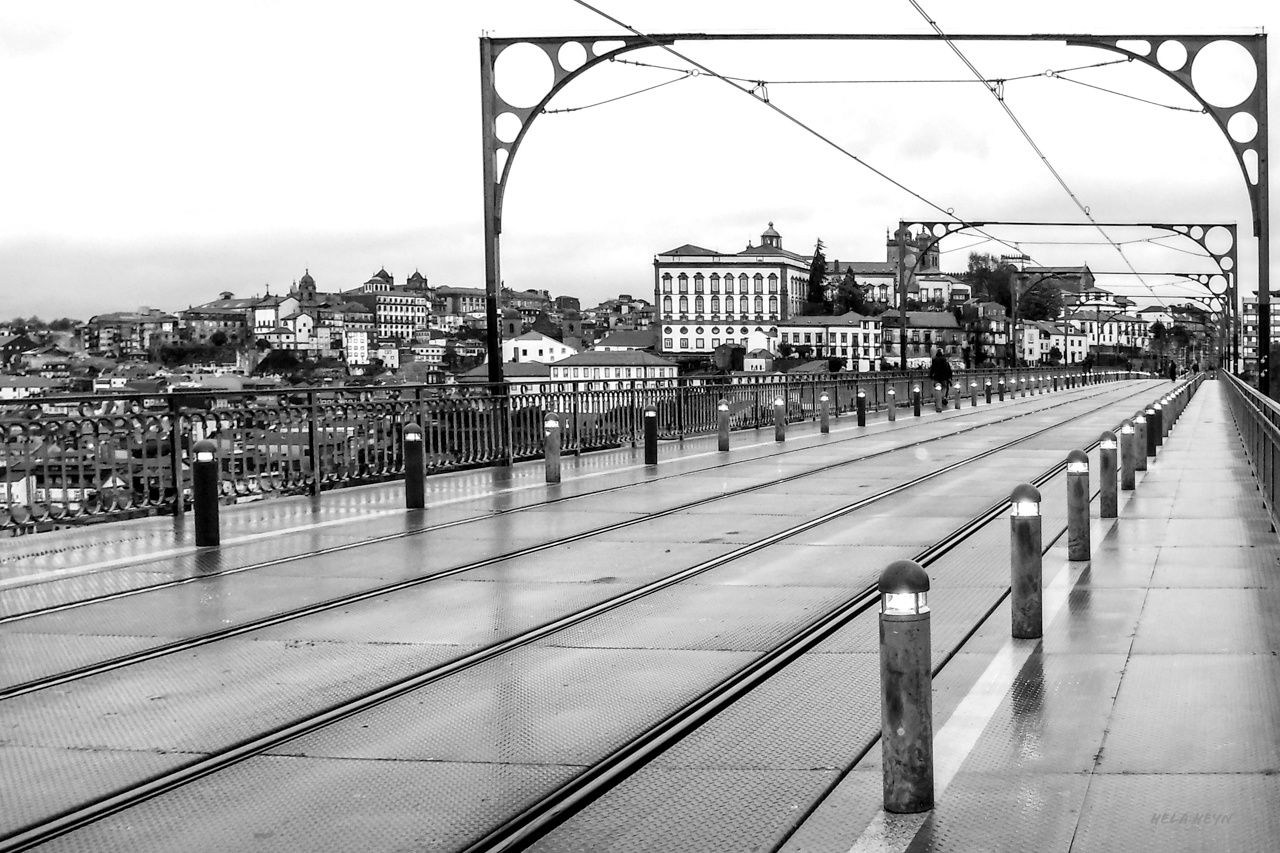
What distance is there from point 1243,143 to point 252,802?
1021 inches

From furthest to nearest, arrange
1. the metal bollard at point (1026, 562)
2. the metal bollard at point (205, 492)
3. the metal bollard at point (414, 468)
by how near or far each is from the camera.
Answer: the metal bollard at point (414, 468) → the metal bollard at point (205, 492) → the metal bollard at point (1026, 562)

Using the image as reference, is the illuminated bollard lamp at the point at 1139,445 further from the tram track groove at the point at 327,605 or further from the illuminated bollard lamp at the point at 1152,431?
the tram track groove at the point at 327,605

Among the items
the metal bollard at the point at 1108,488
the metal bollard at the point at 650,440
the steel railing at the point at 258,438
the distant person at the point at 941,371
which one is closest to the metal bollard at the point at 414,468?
the steel railing at the point at 258,438

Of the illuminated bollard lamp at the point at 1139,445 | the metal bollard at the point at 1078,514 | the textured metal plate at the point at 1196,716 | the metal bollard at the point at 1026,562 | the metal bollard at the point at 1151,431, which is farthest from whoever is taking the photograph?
the metal bollard at the point at 1151,431

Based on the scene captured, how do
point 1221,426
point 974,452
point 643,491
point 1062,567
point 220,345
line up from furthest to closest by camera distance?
point 220,345
point 1221,426
point 974,452
point 643,491
point 1062,567

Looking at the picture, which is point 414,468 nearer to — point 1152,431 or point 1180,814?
point 1180,814

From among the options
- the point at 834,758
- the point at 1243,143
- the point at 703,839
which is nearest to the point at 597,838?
the point at 703,839

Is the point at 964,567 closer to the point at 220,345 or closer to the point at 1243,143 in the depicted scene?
the point at 1243,143

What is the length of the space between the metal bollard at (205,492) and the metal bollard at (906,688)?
30.3 feet

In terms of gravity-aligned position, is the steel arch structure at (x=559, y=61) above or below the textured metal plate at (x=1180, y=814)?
above

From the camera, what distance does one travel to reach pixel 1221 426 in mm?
37062

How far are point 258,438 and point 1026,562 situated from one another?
1110 cm

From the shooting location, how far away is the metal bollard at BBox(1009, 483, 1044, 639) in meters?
8.48

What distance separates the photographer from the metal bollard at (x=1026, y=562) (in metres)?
8.48
